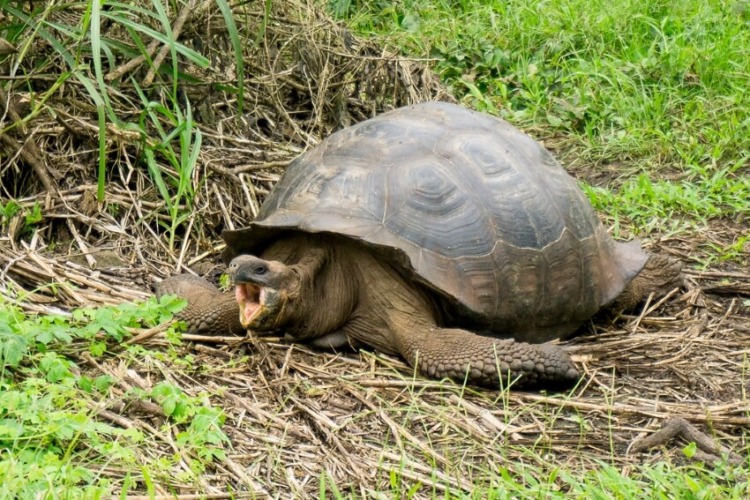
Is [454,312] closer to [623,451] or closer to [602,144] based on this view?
[623,451]

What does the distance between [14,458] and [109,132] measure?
2223mm

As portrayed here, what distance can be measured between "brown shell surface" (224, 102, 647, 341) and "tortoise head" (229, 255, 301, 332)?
0.19 m

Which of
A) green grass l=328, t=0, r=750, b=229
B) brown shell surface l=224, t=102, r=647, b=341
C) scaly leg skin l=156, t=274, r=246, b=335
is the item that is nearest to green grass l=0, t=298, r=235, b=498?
scaly leg skin l=156, t=274, r=246, b=335

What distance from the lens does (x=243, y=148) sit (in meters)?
5.20

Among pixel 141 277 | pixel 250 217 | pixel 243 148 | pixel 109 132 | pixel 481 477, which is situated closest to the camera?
pixel 481 477

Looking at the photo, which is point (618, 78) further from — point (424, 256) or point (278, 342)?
point (278, 342)

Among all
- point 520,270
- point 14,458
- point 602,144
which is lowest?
point 602,144

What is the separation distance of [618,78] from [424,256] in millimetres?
3630

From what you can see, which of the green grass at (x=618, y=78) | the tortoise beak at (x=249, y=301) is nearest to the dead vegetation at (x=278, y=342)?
the tortoise beak at (x=249, y=301)

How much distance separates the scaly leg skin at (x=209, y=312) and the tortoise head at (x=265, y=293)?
155 millimetres

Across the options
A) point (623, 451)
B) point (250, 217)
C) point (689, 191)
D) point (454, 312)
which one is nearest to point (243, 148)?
point (250, 217)

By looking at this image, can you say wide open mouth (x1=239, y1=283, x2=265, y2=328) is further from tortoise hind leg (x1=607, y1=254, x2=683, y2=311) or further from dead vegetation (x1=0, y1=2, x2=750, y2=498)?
tortoise hind leg (x1=607, y1=254, x2=683, y2=311)

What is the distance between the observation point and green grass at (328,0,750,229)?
19.5 ft

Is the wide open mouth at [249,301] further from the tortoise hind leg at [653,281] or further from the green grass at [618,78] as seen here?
the green grass at [618,78]
